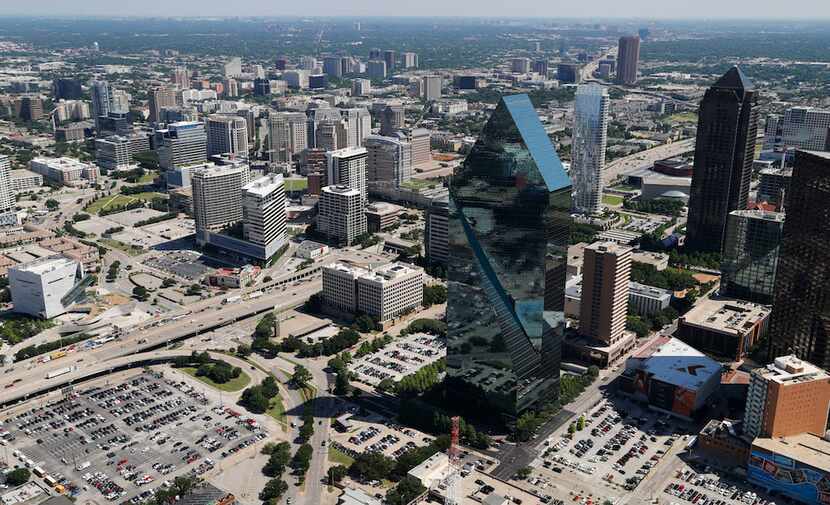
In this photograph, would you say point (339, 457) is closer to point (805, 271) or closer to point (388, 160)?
point (805, 271)

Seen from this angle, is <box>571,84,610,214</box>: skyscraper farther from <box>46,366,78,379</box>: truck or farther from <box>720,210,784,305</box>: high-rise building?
<box>46,366,78,379</box>: truck

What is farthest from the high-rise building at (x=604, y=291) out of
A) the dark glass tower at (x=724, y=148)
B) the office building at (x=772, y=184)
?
the office building at (x=772, y=184)

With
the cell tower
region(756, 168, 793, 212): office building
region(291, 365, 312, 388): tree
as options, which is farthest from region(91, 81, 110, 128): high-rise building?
the cell tower

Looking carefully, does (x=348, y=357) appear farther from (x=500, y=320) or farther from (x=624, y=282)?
(x=624, y=282)

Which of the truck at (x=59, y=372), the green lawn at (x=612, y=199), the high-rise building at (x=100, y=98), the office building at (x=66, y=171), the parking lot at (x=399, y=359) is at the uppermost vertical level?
the high-rise building at (x=100, y=98)

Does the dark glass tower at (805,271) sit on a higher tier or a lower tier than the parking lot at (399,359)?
higher

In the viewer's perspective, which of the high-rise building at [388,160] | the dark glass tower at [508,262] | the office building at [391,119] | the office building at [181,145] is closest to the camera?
the dark glass tower at [508,262]

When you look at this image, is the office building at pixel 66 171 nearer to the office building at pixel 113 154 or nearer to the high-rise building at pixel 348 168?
the office building at pixel 113 154

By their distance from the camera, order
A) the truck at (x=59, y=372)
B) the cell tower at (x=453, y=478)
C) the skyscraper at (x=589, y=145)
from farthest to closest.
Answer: the skyscraper at (x=589, y=145), the truck at (x=59, y=372), the cell tower at (x=453, y=478)
